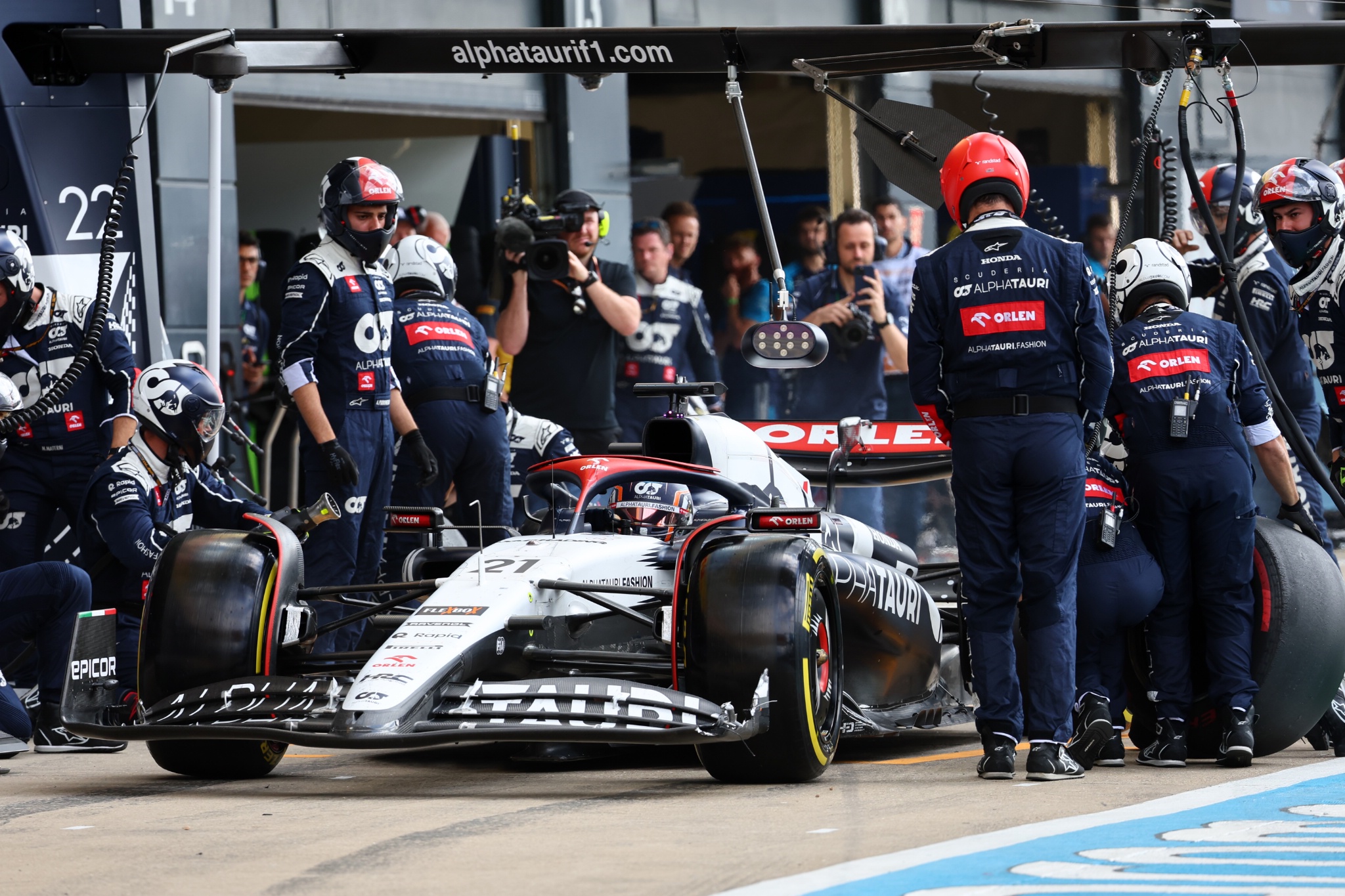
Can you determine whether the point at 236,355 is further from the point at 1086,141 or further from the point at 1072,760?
the point at 1086,141

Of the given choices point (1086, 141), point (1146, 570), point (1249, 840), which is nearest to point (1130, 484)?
point (1146, 570)

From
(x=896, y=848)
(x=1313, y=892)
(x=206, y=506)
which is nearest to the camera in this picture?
(x=1313, y=892)

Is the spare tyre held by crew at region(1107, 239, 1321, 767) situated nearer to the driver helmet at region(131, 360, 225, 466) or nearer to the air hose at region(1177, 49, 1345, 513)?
the air hose at region(1177, 49, 1345, 513)

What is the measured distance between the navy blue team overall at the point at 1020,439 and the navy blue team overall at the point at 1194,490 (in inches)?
21.8

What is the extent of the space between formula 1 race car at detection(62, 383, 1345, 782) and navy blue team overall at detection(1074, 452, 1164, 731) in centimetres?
28

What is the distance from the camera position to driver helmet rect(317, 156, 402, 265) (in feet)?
30.1

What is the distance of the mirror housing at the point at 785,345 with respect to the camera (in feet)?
26.3

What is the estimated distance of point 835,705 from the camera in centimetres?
672

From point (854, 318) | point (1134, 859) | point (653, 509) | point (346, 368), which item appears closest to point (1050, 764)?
point (1134, 859)

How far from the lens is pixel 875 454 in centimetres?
902

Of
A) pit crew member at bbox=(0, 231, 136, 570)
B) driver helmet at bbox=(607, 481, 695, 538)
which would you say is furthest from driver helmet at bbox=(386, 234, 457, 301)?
driver helmet at bbox=(607, 481, 695, 538)

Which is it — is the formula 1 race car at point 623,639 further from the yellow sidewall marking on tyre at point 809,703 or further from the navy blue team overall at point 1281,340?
the navy blue team overall at point 1281,340

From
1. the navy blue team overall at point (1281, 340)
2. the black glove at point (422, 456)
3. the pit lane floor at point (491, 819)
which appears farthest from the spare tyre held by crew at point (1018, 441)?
the black glove at point (422, 456)

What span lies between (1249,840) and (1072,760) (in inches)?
59.2
